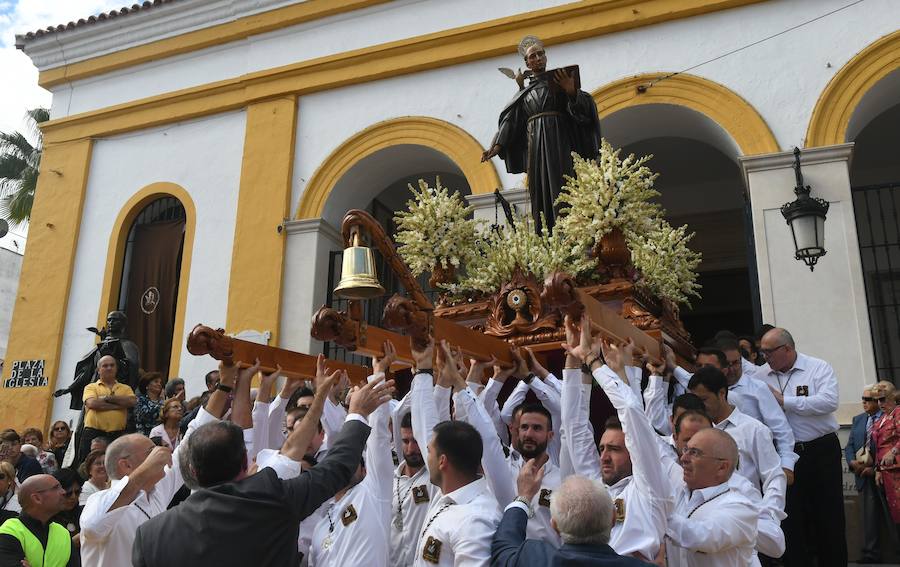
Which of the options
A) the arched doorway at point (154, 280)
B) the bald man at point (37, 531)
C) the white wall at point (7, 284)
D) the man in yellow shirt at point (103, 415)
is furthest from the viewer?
the white wall at point (7, 284)

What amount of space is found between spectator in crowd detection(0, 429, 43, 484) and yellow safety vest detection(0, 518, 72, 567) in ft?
8.27

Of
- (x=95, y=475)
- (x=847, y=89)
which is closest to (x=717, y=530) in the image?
(x=95, y=475)

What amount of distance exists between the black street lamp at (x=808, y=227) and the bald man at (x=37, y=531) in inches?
268

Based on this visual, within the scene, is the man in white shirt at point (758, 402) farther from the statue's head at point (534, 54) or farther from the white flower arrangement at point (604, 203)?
the statue's head at point (534, 54)

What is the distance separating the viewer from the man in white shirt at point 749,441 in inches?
156

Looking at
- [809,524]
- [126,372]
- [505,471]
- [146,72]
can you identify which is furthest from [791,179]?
[146,72]

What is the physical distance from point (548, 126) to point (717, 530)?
360cm

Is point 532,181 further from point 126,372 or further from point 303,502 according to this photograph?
point 126,372

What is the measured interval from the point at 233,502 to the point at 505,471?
1.51m

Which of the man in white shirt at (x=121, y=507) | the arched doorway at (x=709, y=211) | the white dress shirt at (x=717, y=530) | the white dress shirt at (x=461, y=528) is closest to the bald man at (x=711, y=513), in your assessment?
the white dress shirt at (x=717, y=530)

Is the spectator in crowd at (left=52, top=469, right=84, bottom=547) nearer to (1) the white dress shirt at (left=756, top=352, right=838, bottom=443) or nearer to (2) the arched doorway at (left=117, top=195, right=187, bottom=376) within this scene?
(1) the white dress shirt at (left=756, top=352, right=838, bottom=443)

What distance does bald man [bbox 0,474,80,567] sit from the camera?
4.06 meters

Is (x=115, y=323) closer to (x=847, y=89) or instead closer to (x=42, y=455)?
(x=42, y=455)

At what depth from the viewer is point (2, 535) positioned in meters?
4.04
